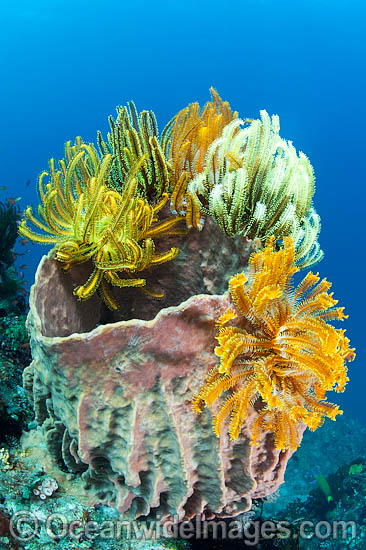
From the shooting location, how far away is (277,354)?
283 centimetres

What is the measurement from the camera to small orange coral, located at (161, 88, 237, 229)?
3637 mm

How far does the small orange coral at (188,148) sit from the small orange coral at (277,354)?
1066mm

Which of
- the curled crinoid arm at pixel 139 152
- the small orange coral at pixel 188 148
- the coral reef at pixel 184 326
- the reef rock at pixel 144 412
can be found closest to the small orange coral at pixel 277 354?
the coral reef at pixel 184 326

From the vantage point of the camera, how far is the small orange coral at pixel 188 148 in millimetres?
3637

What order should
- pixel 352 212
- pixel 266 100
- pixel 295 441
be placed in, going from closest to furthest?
pixel 295 441 → pixel 352 212 → pixel 266 100

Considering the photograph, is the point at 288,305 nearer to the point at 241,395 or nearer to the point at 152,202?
the point at 241,395

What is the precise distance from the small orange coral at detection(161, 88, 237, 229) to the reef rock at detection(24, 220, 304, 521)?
529 millimetres

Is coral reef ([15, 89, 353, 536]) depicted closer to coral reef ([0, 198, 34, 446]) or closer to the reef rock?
the reef rock

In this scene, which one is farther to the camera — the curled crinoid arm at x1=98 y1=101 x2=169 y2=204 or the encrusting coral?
the curled crinoid arm at x1=98 y1=101 x2=169 y2=204

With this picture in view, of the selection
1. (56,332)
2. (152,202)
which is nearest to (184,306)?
(56,332)

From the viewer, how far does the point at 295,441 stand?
2988mm

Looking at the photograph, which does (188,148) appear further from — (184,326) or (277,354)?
(277,354)

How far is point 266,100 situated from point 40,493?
3344 inches

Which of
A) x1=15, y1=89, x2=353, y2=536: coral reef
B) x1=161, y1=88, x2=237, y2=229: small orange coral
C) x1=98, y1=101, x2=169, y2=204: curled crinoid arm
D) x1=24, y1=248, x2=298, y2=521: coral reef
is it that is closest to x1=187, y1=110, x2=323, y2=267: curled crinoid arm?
x1=15, y1=89, x2=353, y2=536: coral reef
